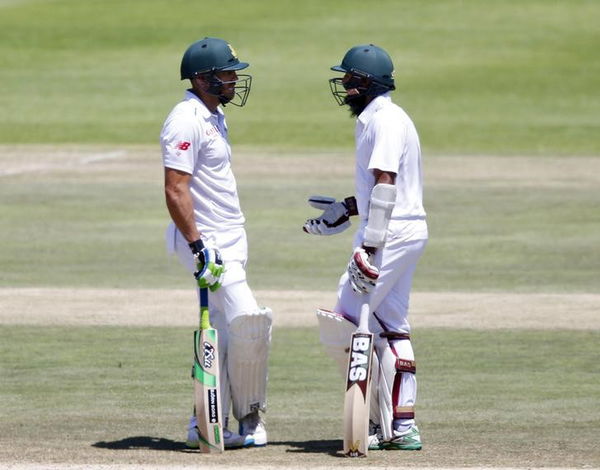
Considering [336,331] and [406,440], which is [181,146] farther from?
[406,440]

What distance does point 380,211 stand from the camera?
777 cm

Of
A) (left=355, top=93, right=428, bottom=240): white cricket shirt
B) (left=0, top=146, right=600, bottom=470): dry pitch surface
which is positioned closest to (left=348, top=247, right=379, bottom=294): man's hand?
(left=355, top=93, right=428, bottom=240): white cricket shirt

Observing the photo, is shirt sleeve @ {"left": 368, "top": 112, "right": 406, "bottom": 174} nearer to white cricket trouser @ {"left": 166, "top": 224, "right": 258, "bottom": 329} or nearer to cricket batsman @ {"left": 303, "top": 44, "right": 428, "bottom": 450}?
cricket batsman @ {"left": 303, "top": 44, "right": 428, "bottom": 450}

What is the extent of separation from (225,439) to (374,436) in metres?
0.80

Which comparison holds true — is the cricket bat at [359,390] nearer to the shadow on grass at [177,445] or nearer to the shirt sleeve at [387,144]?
the shadow on grass at [177,445]

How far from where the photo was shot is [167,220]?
1928 centimetres

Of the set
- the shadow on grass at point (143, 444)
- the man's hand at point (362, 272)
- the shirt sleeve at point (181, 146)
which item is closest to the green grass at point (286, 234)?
the shadow on grass at point (143, 444)

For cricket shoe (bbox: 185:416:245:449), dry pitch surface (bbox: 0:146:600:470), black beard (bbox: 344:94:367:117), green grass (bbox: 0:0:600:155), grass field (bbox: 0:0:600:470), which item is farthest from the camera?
green grass (bbox: 0:0:600:155)

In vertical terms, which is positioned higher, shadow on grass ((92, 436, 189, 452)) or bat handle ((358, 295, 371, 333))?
bat handle ((358, 295, 371, 333))

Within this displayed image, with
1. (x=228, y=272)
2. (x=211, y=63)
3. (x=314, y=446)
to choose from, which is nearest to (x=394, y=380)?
(x=314, y=446)

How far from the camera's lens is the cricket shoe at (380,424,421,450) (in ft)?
26.5

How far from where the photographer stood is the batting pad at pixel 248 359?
816 centimetres

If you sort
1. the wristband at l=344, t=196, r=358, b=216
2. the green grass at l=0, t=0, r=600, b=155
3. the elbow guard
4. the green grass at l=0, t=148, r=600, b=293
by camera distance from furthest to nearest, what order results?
the green grass at l=0, t=0, r=600, b=155 < the green grass at l=0, t=148, r=600, b=293 < the wristband at l=344, t=196, r=358, b=216 < the elbow guard

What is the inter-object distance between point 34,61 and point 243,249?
117ft
